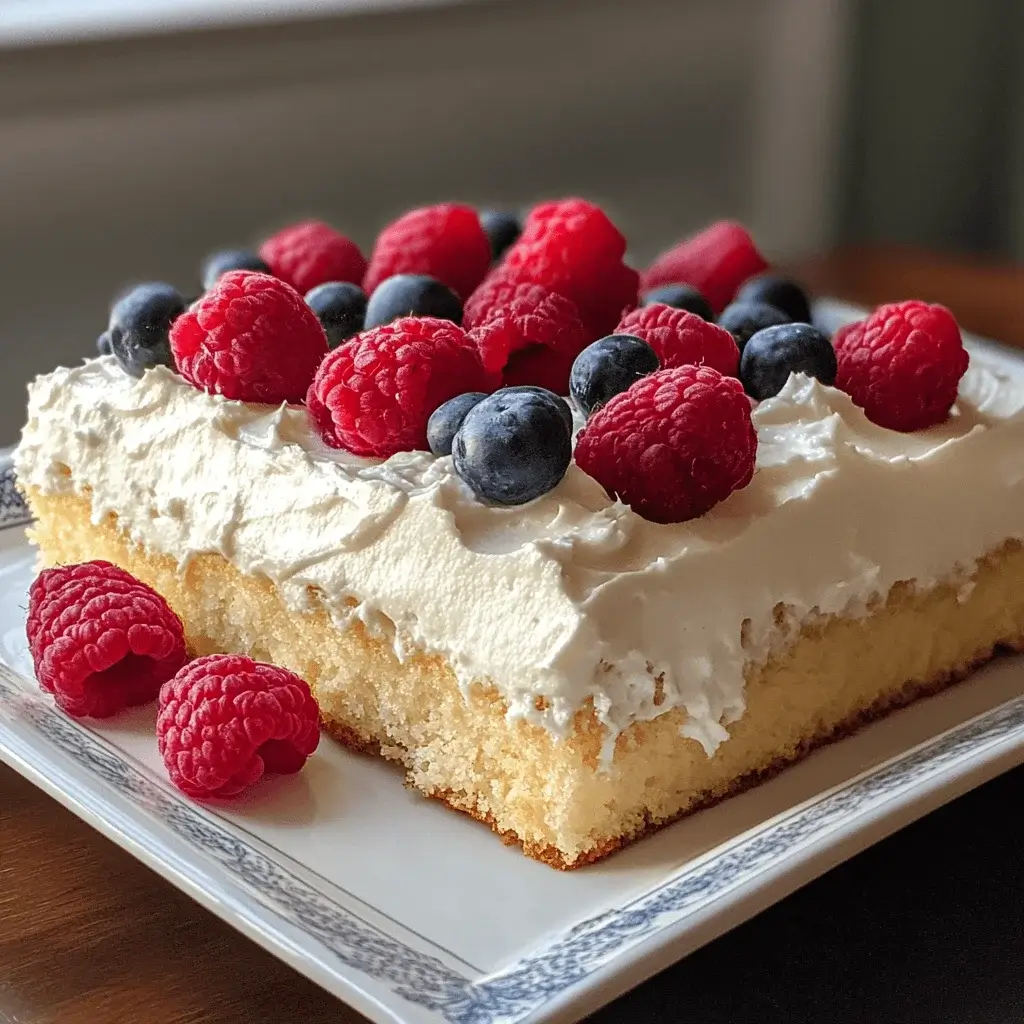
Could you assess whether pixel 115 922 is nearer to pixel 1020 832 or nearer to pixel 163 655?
pixel 163 655

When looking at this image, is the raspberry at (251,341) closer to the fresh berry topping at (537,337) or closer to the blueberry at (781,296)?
the fresh berry topping at (537,337)

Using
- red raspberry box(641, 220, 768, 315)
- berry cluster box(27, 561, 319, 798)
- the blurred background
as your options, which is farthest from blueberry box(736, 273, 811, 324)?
the blurred background

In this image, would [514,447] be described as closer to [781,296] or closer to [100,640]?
[100,640]

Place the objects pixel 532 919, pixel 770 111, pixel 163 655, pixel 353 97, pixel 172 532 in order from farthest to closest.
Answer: pixel 770 111 → pixel 353 97 → pixel 172 532 → pixel 163 655 → pixel 532 919

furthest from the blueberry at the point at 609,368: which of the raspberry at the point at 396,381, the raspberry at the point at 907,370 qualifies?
the raspberry at the point at 907,370

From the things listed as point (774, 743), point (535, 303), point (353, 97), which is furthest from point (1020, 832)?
point (353, 97)

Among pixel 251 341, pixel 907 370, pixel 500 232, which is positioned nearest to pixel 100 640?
pixel 251 341
